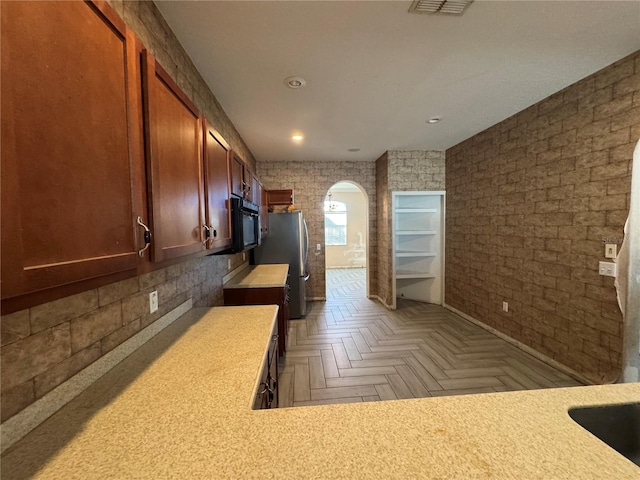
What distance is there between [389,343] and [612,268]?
6.87 ft

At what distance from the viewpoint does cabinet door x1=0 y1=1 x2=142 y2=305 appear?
0.46 meters

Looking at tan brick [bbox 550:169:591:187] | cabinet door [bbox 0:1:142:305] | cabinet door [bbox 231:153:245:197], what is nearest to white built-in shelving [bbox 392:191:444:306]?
tan brick [bbox 550:169:591:187]

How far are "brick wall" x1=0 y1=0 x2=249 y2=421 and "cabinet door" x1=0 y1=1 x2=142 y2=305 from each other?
0.31m

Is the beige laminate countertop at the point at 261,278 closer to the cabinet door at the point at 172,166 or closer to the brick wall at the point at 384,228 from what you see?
the cabinet door at the point at 172,166

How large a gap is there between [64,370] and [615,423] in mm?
1775

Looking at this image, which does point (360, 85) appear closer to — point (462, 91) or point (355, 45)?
point (355, 45)

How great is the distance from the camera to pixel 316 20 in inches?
59.3

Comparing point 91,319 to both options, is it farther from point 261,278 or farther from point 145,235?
point 261,278

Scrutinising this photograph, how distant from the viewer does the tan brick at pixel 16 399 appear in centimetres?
66

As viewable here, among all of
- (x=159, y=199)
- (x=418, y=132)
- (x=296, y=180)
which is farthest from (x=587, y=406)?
(x=296, y=180)

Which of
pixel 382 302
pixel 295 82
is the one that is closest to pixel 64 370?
pixel 295 82

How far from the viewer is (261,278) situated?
9.38 feet

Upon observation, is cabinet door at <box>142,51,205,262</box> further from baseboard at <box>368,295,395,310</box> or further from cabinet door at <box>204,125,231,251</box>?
baseboard at <box>368,295,395,310</box>

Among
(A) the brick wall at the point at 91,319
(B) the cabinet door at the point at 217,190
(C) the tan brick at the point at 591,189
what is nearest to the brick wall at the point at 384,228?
(C) the tan brick at the point at 591,189
